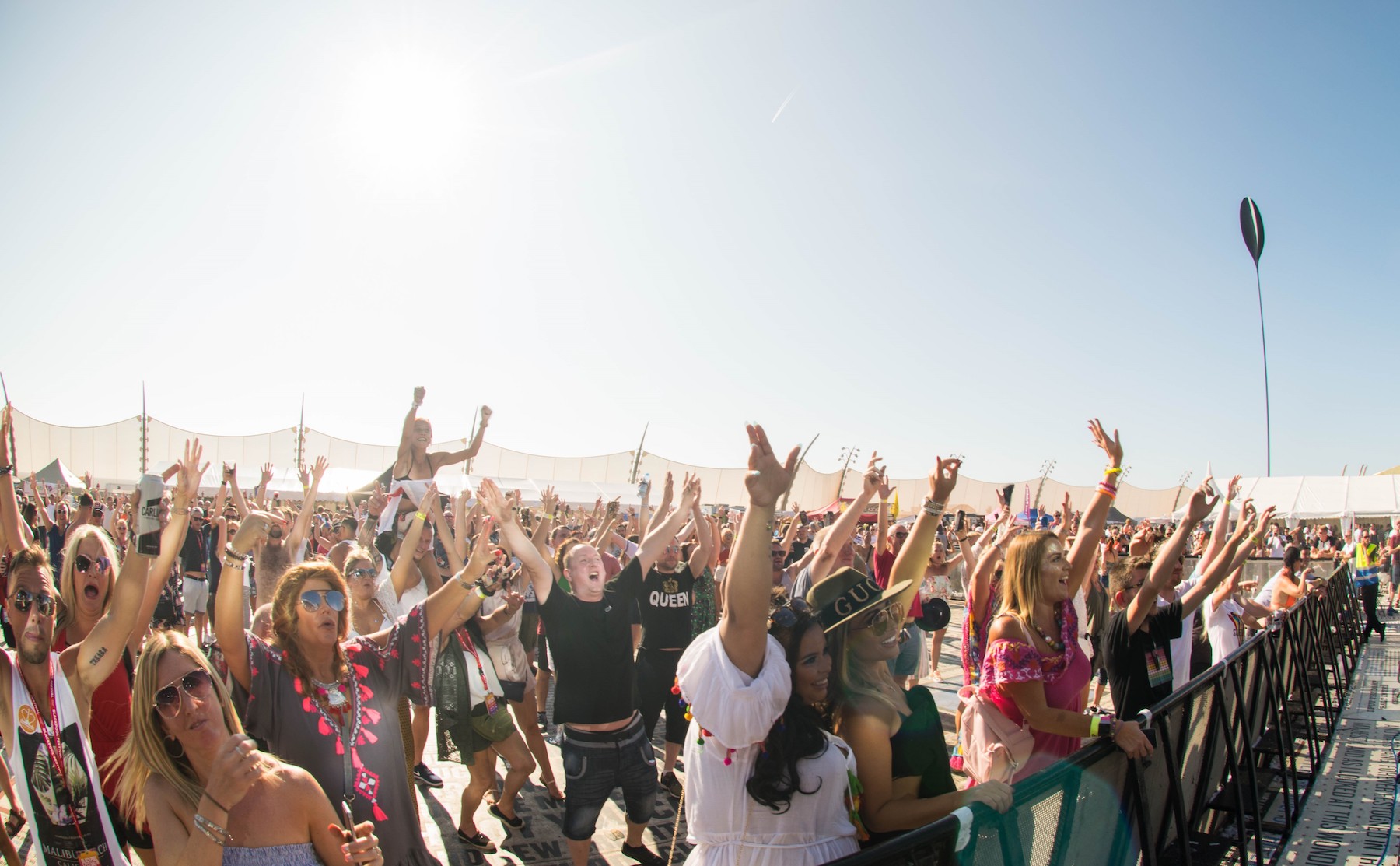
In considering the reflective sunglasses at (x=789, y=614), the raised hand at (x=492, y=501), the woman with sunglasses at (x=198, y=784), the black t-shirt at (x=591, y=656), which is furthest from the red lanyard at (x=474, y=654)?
the reflective sunglasses at (x=789, y=614)

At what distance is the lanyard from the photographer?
444 cm

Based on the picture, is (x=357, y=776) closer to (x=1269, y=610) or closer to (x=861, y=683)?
(x=861, y=683)

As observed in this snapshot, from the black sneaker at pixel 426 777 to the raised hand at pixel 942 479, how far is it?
14.1 feet

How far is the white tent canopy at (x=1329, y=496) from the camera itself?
99.5 feet

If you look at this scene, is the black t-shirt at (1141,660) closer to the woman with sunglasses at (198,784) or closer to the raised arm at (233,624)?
the woman with sunglasses at (198,784)

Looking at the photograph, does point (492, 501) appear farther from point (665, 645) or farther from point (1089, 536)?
point (1089, 536)

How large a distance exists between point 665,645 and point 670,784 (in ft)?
3.22

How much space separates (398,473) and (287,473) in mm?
27547

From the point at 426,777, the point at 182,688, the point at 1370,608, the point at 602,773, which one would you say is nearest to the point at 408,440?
the point at 426,777

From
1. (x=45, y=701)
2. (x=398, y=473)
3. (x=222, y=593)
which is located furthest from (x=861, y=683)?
(x=398, y=473)

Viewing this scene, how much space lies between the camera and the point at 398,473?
638 centimetres

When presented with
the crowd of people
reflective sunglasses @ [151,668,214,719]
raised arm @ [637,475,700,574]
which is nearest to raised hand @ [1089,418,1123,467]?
the crowd of people

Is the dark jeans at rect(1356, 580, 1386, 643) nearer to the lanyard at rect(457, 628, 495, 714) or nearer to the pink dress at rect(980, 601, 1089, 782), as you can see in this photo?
the pink dress at rect(980, 601, 1089, 782)

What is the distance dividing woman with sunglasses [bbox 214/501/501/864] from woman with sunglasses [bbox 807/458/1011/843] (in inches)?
63.7
